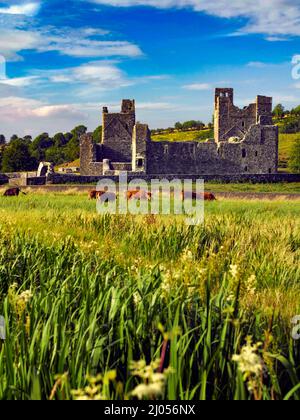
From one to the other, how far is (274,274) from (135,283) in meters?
2.36

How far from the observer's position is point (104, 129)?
64938mm

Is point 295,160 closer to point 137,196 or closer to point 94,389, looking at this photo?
point 137,196

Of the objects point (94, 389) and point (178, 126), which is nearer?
point (94, 389)

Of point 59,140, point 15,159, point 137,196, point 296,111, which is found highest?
point 296,111

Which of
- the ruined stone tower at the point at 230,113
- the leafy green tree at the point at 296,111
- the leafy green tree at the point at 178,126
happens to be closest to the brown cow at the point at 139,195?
the ruined stone tower at the point at 230,113

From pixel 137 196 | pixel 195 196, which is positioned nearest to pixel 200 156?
pixel 195 196

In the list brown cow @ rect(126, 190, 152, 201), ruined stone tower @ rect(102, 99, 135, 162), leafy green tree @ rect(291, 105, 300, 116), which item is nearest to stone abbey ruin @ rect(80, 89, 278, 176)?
ruined stone tower @ rect(102, 99, 135, 162)

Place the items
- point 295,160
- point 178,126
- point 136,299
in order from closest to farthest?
point 136,299, point 295,160, point 178,126

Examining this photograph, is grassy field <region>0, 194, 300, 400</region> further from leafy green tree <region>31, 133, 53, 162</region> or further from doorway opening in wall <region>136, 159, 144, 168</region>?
leafy green tree <region>31, 133, 53, 162</region>

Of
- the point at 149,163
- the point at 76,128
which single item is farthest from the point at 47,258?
the point at 76,128

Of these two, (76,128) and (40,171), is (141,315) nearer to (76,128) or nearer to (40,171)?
(40,171)

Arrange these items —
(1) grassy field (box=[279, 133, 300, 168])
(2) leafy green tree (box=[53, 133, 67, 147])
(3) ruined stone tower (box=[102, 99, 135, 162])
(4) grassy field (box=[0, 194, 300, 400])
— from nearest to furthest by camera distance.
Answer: (4) grassy field (box=[0, 194, 300, 400]), (3) ruined stone tower (box=[102, 99, 135, 162]), (1) grassy field (box=[279, 133, 300, 168]), (2) leafy green tree (box=[53, 133, 67, 147])

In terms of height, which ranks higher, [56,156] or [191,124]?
[191,124]

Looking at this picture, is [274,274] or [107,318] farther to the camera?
[274,274]
